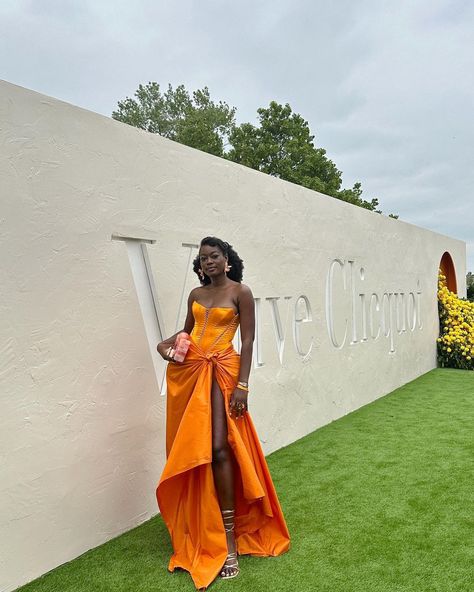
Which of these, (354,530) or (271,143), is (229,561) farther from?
(271,143)

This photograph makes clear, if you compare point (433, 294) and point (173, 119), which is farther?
point (173, 119)

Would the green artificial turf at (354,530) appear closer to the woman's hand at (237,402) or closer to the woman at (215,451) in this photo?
the woman at (215,451)

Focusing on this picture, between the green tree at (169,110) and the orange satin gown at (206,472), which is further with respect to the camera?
the green tree at (169,110)

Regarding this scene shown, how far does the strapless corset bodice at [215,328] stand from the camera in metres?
2.62

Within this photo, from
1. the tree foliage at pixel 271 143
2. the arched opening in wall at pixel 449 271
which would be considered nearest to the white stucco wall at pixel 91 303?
the arched opening in wall at pixel 449 271

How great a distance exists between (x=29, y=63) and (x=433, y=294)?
50.3 feet

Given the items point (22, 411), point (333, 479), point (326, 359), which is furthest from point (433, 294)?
point (22, 411)

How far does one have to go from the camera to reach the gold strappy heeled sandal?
244 centimetres

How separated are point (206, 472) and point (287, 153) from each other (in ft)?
73.8

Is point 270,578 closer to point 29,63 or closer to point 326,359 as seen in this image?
point 326,359

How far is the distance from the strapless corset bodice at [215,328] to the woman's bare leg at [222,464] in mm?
276

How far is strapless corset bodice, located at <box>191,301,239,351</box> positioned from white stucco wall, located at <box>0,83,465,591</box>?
0.50m

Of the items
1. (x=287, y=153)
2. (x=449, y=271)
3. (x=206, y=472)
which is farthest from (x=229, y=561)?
(x=287, y=153)

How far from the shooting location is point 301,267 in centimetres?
493
